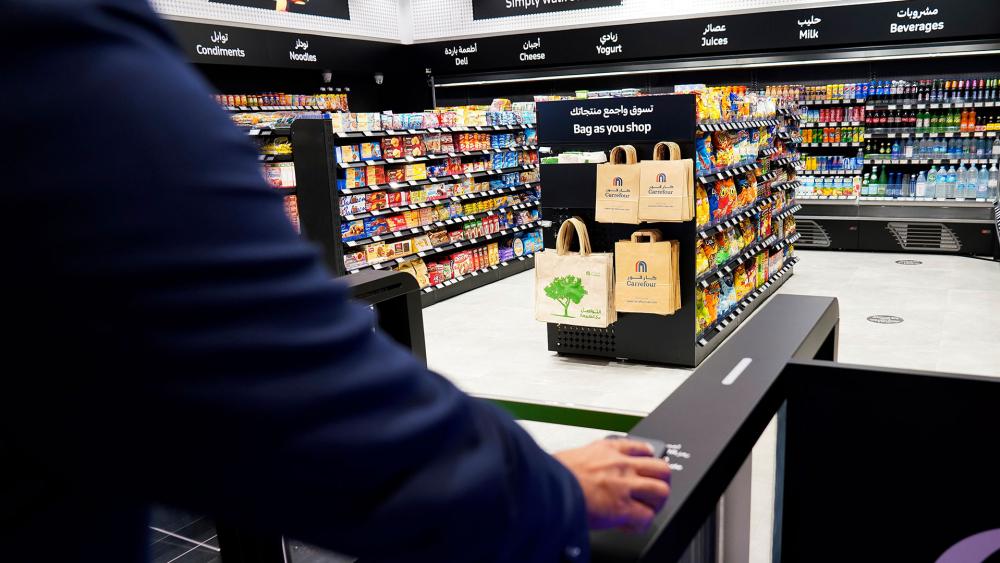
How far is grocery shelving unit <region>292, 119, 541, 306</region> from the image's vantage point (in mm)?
→ 6012

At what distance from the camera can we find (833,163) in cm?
1060

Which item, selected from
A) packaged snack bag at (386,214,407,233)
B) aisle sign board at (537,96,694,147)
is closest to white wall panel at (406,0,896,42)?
packaged snack bag at (386,214,407,233)

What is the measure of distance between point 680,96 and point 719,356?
167 inches

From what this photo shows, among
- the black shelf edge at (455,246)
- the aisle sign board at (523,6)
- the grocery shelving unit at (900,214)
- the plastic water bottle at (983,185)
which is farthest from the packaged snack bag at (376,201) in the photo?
the plastic water bottle at (983,185)

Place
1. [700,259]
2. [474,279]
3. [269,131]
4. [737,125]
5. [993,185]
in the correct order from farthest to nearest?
[993,185] < [474,279] < [269,131] < [737,125] < [700,259]

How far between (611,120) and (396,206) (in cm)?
326

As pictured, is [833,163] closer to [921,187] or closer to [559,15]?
[921,187]

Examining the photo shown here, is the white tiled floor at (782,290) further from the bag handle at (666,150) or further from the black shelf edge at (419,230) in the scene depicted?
the bag handle at (666,150)

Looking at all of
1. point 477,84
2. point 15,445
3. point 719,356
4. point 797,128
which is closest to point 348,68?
point 477,84

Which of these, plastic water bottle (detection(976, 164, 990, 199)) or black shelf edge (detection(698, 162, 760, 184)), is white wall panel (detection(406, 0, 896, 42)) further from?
black shelf edge (detection(698, 162, 760, 184))

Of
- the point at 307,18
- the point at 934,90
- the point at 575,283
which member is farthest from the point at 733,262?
the point at 307,18

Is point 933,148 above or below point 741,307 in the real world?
above

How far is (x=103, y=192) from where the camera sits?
0.38 m

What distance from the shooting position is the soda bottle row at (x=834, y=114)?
10.4 metres
